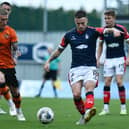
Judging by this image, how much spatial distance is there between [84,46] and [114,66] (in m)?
2.46

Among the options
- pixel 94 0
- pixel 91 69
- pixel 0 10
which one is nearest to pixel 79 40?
pixel 91 69

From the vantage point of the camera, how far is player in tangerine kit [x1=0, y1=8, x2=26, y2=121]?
36.3 feet

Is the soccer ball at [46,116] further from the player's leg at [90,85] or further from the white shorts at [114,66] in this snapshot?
the white shorts at [114,66]

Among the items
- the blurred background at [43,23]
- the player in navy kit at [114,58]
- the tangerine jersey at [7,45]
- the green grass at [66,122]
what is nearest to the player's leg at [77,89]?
the green grass at [66,122]

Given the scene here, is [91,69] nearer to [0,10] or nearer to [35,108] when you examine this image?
[0,10]

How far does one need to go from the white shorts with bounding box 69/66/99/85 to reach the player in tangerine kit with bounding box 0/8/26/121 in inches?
46.1

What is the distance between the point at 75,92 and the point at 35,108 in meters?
4.54

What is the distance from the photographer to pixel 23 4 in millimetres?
34281

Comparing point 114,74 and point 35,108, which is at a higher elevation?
point 114,74

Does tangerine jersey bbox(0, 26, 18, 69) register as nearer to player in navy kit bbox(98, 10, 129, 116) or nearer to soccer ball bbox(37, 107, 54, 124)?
soccer ball bbox(37, 107, 54, 124)

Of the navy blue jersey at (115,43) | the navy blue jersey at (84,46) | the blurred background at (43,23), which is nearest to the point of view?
the navy blue jersey at (84,46)

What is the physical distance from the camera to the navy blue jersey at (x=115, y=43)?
12.7m

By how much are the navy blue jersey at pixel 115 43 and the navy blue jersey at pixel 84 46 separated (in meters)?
2.02

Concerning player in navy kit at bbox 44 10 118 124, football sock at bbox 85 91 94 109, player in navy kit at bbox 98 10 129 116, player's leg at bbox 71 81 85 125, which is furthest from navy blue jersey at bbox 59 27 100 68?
player in navy kit at bbox 98 10 129 116
